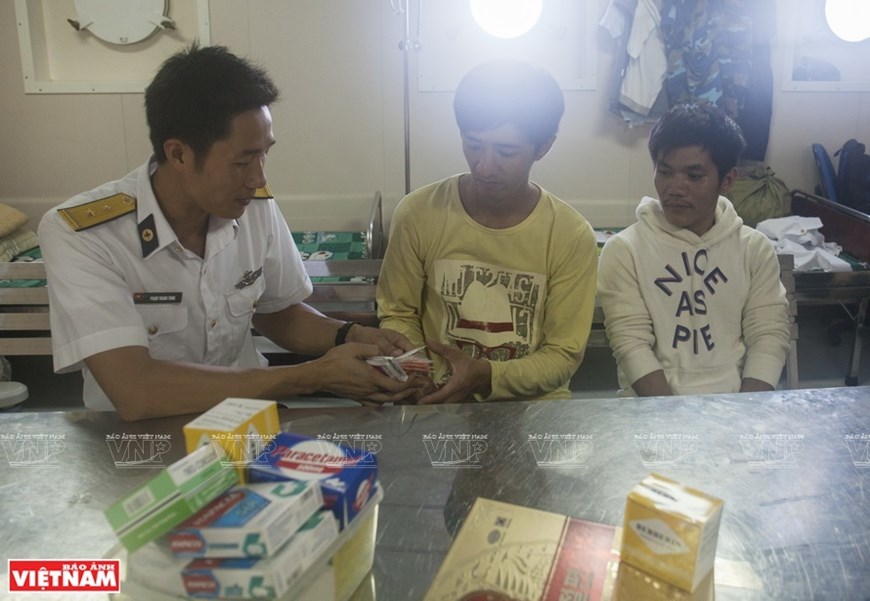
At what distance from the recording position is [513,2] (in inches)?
138

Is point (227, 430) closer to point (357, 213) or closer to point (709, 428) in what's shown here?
point (709, 428)

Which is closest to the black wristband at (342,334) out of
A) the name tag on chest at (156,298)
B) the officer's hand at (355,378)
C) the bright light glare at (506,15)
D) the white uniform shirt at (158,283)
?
the white uniform shirt at (158,283)

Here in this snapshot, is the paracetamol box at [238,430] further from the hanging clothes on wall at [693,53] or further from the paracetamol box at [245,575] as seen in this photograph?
the hanging clothes on wall at [693,53]

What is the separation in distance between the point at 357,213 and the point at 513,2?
4.58ft

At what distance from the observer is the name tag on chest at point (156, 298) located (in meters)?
1.40

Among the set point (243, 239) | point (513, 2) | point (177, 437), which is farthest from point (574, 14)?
point (177, 437)

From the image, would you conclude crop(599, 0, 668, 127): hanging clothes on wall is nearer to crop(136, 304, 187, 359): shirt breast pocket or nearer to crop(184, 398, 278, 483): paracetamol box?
crop(136, 304, 187, 359): shirt breast pocket

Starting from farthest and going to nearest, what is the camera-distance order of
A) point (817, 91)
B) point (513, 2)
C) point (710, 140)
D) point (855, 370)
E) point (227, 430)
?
point (817, 91), point (513, 2), point (855, 370), point (710, 140), point (227, 430)

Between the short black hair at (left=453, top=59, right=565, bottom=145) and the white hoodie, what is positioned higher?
the short black hair at (left=453, top=59, right=565, bottom=145)

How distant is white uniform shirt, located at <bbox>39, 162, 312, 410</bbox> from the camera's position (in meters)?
1.25

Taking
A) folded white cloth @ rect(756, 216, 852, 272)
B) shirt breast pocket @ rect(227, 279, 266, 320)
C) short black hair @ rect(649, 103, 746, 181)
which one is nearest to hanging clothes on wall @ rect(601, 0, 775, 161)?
folded white cloth @ rect(756, 216, 852, 272)

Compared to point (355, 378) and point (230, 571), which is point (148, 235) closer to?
point (355, 378)

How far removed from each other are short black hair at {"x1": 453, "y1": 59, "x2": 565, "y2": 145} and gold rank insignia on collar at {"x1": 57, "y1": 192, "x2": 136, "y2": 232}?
75 centimetres

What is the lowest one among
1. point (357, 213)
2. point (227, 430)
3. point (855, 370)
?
point (855, 370)
